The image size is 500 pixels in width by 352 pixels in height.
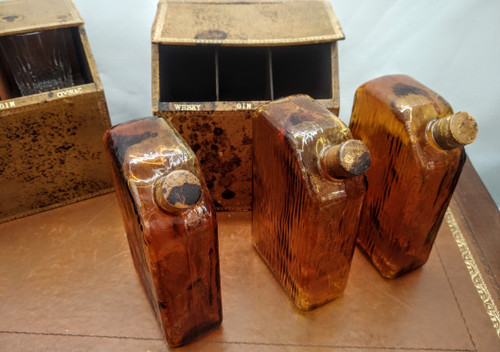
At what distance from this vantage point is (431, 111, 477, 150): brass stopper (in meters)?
0.64

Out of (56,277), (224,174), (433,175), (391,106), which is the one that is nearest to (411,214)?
(433,175)

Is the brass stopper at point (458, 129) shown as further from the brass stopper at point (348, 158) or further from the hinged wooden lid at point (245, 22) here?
the hinged wooden lid at point (245, 22)

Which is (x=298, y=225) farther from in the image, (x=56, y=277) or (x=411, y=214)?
(x=56, y=277)

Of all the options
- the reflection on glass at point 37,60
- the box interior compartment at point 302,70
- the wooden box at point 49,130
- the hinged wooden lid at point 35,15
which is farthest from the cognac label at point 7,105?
the box interior compartment at point 302,70

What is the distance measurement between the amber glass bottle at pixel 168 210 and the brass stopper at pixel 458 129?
36 centimetres

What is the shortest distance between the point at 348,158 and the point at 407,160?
17 cm

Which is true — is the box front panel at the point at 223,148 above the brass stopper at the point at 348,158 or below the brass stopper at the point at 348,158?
below

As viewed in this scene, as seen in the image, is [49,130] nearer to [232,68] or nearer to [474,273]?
[232,68]

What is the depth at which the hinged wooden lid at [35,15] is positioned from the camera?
2.85 feet

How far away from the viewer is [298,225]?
27.7 inches

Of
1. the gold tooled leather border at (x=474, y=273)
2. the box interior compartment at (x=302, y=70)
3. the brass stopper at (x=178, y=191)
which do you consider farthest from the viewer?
the box interior compartment at (x=302, y=70)

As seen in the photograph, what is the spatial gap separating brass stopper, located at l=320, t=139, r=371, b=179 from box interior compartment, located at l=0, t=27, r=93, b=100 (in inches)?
24.4

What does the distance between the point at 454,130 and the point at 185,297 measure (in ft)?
1.52

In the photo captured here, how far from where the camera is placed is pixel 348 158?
589 millimetres
